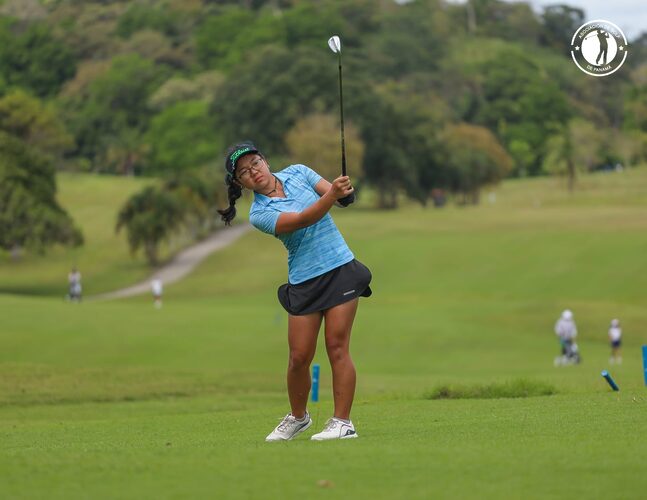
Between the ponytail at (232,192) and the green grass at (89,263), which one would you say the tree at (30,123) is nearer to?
the green grass at (89,263)

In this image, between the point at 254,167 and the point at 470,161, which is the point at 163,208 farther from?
the point at 254,167

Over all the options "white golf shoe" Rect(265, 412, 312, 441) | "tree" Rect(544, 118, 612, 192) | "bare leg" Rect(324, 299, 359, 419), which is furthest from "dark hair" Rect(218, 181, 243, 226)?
"tree" Rect(544, 118, 612, 192)

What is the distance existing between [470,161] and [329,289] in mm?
120419

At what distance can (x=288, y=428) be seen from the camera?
1047 centimetres

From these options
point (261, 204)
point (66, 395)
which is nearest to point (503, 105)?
point (66, 395)

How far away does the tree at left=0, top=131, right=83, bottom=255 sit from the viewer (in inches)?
2938

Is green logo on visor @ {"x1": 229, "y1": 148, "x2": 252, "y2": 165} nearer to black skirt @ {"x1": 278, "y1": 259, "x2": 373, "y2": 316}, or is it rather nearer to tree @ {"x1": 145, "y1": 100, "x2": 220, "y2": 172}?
black skirt @ {"x1": 278, "y1": 259, "x2": 373, "y2": 316}

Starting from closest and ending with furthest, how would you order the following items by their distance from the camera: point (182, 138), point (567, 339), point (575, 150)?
point (567, 339)
point (575, 150)
point (182, 138)

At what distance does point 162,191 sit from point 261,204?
68003 mm

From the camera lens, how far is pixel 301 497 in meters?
6.99

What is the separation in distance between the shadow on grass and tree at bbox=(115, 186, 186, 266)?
58.8 metres

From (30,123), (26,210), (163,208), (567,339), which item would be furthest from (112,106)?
(567,339)

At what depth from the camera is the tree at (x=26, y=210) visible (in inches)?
2938

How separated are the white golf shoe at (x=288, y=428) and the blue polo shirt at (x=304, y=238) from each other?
3.70ft
